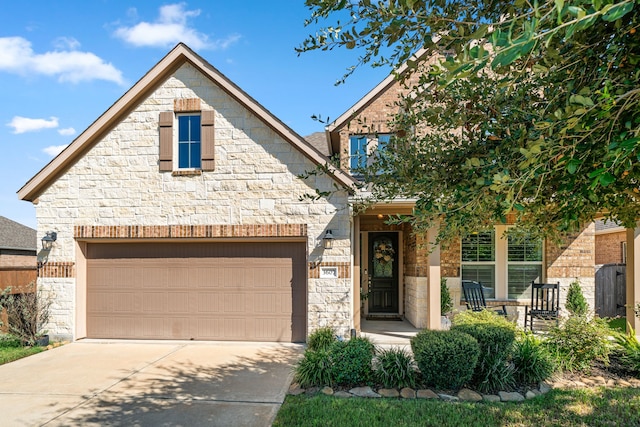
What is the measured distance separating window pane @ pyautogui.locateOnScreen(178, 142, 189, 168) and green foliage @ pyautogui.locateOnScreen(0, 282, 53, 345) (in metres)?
4.16

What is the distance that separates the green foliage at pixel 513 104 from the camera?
200 centimetres

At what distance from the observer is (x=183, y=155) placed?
359 inches

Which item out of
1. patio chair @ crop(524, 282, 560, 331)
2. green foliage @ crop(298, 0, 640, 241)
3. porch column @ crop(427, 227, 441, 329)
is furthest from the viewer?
patio chair @ crop(524, 282, 560, 331)

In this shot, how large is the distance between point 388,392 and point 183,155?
21.4 feet

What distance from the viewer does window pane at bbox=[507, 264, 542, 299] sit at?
423 inches

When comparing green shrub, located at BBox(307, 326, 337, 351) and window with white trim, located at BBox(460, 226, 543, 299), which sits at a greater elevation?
window with white trim, located at BBox(460, 226, 543, 299)

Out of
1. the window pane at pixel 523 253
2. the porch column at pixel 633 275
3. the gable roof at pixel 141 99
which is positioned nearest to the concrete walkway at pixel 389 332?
the window pane at pixel 523 253

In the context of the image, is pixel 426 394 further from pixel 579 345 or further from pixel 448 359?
pixel 579 345

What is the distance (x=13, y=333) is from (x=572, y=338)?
10901mm

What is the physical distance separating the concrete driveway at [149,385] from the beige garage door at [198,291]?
0.44 metres

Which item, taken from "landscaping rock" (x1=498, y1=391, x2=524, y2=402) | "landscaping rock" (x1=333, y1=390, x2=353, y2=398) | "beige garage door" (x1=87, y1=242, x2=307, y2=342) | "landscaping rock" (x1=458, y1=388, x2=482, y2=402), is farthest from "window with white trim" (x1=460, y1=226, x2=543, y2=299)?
"landscaping rock" (x1=333, y1=390, x2=353, y2=398)

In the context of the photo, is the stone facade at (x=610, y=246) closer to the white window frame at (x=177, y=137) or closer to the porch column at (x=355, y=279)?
the porch column at (x=355, y=279)

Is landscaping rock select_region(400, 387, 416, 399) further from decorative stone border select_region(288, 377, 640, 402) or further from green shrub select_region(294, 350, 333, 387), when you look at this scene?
green shrub select_region(294, 350, 333, 387)

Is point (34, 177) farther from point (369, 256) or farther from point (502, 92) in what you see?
point (502, 92)
